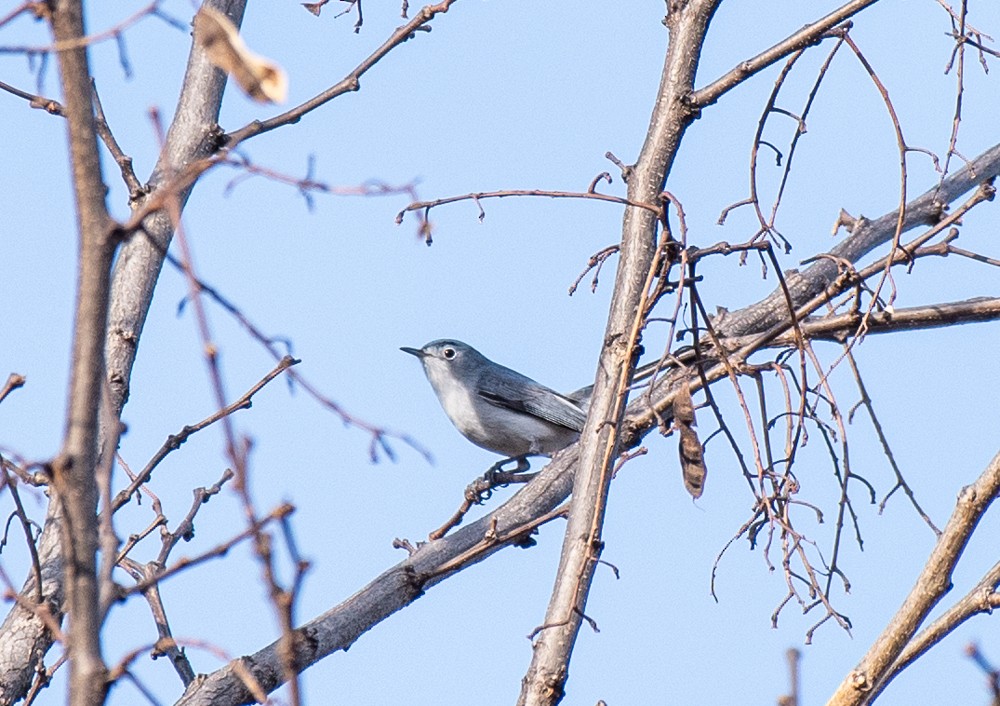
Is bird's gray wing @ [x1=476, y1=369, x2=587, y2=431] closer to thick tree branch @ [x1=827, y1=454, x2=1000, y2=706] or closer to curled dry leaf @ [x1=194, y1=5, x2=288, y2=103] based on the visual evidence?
thick tree branch @ [x1=827, y1=454, x2=1000, y2=706]

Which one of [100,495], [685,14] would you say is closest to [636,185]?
[685,14]

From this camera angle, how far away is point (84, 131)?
4.17 feet

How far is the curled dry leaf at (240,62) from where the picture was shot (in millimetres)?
1330

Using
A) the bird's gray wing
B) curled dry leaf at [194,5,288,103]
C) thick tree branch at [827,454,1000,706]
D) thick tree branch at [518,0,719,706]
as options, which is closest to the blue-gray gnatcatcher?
the bird's gray wing

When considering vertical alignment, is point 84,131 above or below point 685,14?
below

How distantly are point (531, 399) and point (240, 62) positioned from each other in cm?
718

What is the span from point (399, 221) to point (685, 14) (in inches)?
29.5

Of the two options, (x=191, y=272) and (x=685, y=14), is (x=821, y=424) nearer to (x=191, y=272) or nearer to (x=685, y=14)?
(x=685, y=14)

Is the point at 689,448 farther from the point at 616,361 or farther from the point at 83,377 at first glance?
the point at 83,377

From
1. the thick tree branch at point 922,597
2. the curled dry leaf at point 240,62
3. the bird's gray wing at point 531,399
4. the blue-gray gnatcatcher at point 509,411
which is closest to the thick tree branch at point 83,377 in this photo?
the curled dry leaf at point 240,62

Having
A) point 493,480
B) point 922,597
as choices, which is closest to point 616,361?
point 922,597

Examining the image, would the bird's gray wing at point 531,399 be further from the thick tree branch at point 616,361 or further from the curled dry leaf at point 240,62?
the curled dry leaf at point 240,62

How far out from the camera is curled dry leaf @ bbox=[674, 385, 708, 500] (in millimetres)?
2434

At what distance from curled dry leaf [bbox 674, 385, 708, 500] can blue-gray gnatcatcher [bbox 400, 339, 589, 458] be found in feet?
18.1
